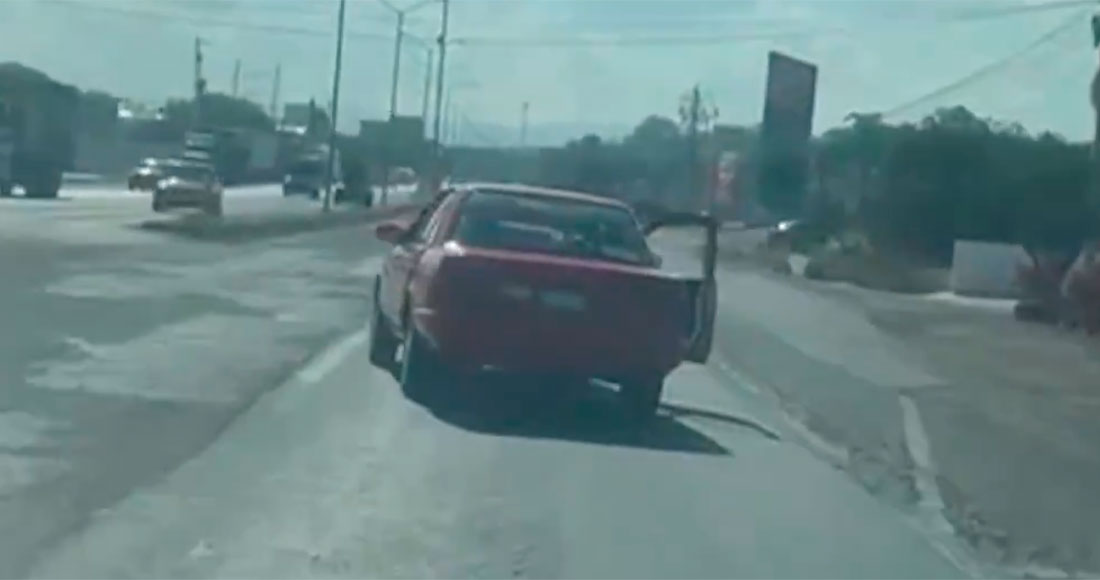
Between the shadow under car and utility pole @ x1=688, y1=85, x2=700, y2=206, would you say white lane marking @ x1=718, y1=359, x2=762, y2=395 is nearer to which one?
the shadow under car

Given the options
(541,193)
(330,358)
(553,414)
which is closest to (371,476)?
(553,414)

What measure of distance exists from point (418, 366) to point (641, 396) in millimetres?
2024

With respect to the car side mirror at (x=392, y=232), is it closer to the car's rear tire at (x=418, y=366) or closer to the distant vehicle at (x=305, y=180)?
the car's rear tire at (x=418, y=366)

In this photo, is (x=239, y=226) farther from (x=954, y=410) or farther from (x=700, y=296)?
(x=700, y=296)

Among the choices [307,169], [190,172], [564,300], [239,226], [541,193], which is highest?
[541,193]

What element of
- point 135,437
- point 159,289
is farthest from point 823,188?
point 135,437

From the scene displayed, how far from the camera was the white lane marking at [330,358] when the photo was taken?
24125mm

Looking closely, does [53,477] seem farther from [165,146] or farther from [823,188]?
[165,146]

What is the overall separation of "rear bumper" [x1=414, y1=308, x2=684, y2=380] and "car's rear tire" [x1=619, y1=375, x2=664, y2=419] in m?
0.41

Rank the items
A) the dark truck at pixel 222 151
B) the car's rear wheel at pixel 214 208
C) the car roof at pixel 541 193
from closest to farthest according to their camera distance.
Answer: the car roof at pixel 541 193
the car's rear wheel at pixel 214 208
the dark truck at pixel 222 151

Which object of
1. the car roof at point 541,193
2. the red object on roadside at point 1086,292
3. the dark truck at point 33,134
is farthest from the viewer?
the dark truck at point 33,134

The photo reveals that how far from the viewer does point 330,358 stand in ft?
86.0

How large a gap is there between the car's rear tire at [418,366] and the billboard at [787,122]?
66469mm

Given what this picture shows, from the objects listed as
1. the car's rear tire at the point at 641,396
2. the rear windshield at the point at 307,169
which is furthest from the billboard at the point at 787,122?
the car's rear tire at the point at 641,396
